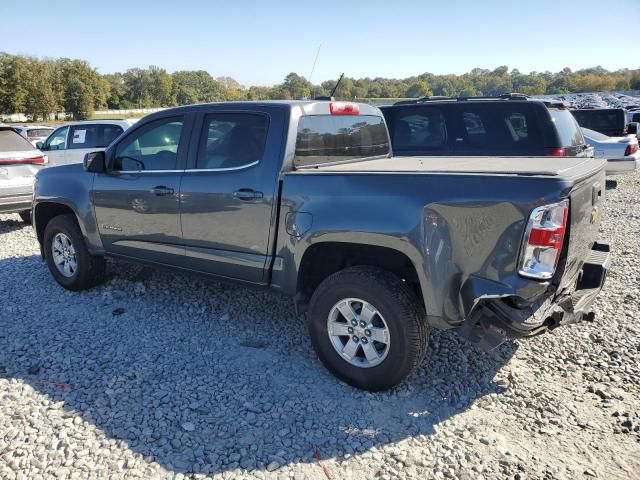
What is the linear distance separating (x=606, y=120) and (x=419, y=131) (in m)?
10.0

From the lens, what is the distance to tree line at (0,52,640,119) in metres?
28.4

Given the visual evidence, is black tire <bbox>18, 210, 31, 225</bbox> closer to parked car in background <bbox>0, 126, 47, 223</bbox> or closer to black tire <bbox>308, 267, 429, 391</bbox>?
parked car in background <bbox>0, 126, 47, 223</bbox>

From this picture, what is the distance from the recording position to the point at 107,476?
2512 mm

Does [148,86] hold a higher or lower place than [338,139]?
higher

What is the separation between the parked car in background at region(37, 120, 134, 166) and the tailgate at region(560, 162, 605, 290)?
977 centimetres

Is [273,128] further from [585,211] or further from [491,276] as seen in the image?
[585,211]

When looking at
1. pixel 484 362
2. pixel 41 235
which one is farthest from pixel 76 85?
pixel 484 362

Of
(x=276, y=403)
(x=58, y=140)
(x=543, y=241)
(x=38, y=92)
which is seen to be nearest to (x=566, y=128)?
(x=543, y=241)

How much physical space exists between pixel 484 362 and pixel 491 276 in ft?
4.06

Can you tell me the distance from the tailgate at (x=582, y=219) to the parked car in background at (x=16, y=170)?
766 cm

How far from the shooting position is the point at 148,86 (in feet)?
306

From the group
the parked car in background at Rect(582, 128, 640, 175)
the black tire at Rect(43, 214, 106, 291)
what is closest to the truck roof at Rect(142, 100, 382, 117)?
the black tire at Rect(43, 214, 106, 291)

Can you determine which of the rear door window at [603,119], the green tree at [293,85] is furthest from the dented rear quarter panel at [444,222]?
the rear door window at [603,119]

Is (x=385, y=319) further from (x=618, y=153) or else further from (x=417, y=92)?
(x=417, y=92)
